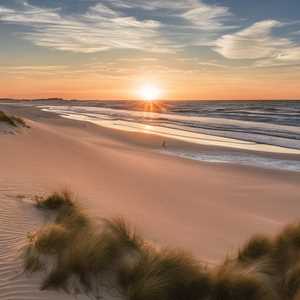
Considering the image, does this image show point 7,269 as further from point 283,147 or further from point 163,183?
point 283,147

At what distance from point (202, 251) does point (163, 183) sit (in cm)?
505

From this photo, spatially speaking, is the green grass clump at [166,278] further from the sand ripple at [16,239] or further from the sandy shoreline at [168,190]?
the sandy shoreline at [168,190]

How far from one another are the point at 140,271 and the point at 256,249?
1906 mm

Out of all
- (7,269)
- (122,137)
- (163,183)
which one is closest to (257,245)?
(7,269)

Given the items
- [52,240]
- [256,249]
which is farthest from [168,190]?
[52,240]

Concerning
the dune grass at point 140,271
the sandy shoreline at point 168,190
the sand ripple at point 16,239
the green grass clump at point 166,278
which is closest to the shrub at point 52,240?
the dune grass at point 140,271

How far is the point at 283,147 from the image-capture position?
20766 mm

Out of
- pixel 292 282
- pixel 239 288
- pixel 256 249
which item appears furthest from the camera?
pixel 256 249

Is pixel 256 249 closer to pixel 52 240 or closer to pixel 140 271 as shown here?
pixel 140 271

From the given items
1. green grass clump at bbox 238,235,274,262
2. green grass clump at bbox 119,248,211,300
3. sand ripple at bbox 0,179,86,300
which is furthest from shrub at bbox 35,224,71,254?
green grass clump at bbox 238,235,274,262

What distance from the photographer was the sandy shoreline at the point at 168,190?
23.0ft

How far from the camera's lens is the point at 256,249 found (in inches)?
215

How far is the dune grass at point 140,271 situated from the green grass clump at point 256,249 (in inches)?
6.3

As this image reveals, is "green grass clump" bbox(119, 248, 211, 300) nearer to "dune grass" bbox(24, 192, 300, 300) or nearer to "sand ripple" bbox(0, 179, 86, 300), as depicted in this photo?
"dune grass" bbox(24, 192, 300, 300)
